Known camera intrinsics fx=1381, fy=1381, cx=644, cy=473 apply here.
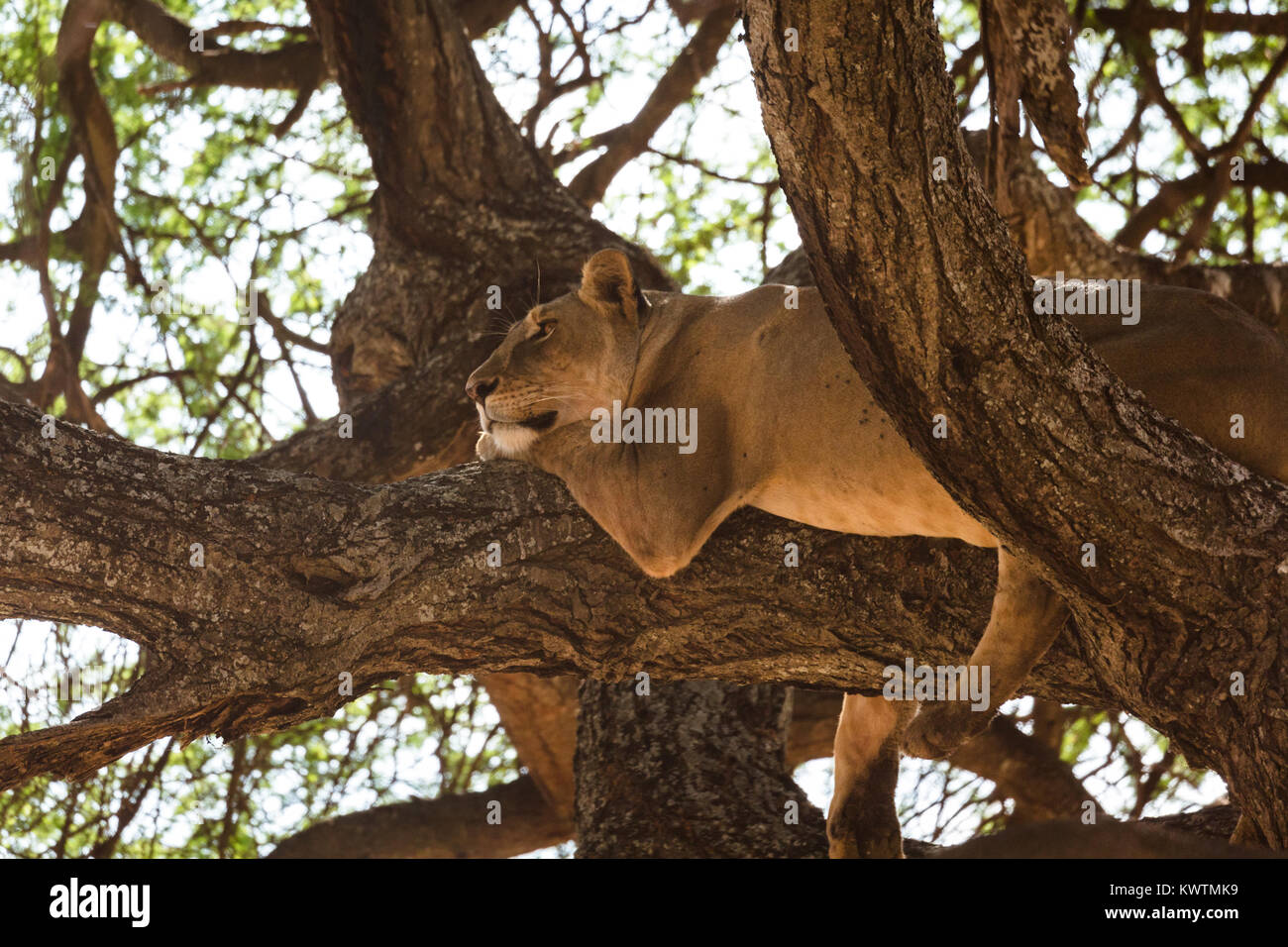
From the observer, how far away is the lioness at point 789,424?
385 centimetres

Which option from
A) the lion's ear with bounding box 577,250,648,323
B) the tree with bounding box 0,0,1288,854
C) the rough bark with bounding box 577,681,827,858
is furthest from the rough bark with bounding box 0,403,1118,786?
the rough bark with bounding box 577,681,827,858

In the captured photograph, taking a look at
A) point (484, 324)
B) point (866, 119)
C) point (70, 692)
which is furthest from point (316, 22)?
point (866, 119)

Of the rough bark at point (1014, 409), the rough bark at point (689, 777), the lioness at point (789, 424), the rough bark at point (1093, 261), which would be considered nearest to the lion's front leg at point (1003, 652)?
the lioness at point (789, 424)

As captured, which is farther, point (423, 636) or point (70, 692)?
point (70, 692)

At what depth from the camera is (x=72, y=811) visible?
6250mm

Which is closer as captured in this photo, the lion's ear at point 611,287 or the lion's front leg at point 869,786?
the lion's front leg at point 869,786

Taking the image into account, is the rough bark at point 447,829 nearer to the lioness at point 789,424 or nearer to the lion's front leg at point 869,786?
the lioness at point 789,424

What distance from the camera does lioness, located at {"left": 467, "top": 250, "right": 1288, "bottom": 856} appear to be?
3.85m

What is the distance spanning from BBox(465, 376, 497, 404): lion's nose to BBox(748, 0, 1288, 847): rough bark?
76.5 inches

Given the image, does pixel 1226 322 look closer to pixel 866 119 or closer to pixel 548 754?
pixel 866 119

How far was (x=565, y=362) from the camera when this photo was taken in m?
4.97

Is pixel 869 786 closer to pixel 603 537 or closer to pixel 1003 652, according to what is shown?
pixel 1003 652

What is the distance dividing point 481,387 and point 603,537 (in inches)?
33.8

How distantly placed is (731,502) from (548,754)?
361 cm
